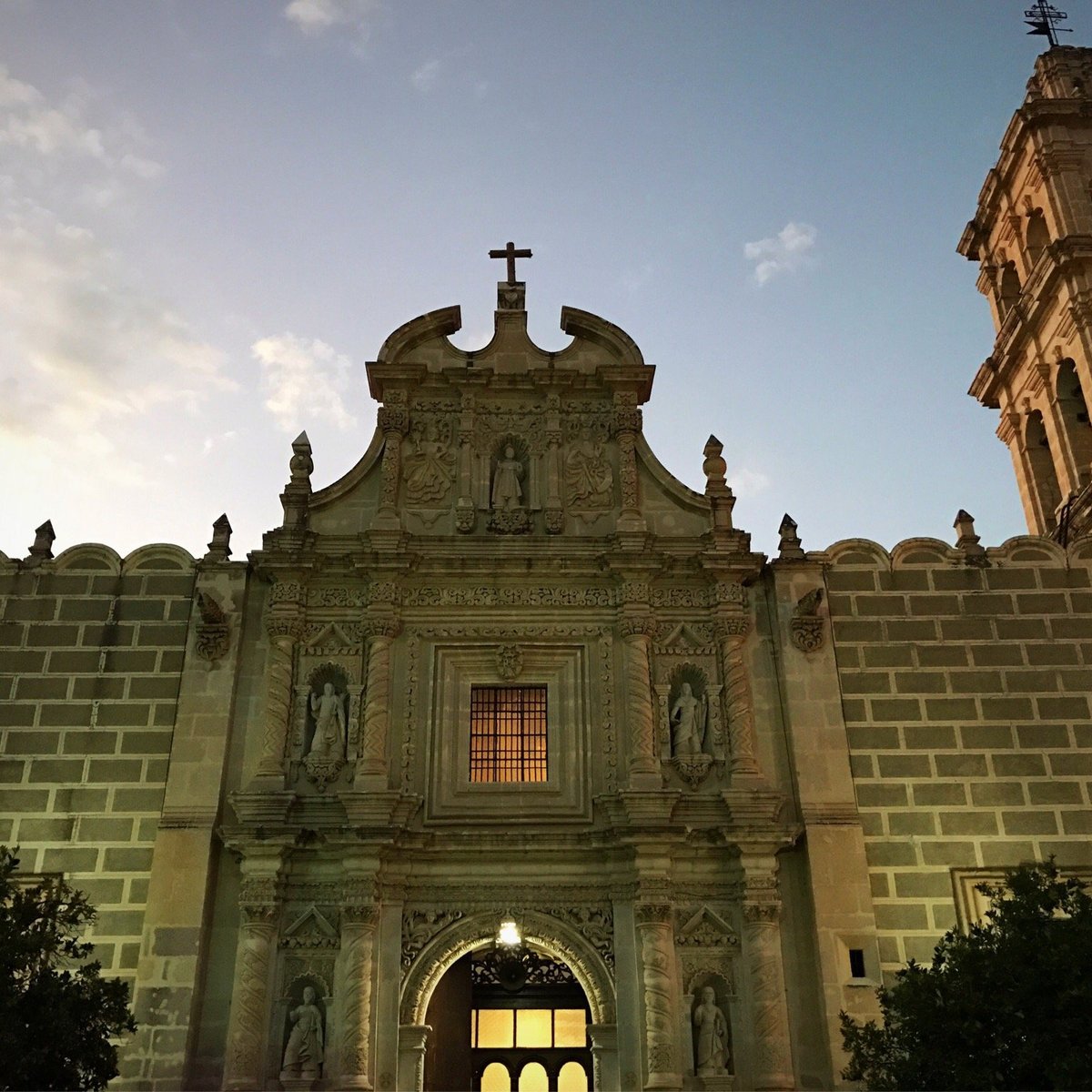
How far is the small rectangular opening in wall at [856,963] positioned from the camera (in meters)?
16.2

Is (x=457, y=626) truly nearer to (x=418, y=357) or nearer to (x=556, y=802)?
(x=556, y=802)

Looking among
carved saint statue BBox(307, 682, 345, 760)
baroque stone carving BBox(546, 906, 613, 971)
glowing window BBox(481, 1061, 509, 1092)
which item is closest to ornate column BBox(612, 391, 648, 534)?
carved saint statue BBox(307, 682, 345, 760)

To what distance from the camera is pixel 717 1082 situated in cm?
1566

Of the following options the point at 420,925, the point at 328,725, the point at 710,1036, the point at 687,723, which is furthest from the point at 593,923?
the point at 328,725

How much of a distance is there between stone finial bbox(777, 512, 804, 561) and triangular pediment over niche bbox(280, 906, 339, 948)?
9227mm

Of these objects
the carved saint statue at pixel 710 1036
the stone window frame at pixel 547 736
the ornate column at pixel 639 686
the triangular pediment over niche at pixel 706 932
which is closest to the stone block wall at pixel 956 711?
the triangular pediment over niche at pixel 706 932

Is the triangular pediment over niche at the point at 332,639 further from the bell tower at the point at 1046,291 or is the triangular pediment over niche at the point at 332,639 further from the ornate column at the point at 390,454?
the bell tower at the point at 1046,291

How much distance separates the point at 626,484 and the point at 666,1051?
9.03m

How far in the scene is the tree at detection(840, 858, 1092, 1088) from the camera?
11.4m

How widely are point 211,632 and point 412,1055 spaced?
7.12 meters

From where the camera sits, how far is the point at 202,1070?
15.8 metres

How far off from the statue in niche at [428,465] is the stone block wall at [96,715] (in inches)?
157

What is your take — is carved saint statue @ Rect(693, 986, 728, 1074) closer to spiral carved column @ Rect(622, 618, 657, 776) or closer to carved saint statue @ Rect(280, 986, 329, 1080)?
spiral carved column @ Rect(622, 618, 657, 776)

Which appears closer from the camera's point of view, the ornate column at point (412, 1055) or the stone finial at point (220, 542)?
the ornate column at point (412, 1055)
